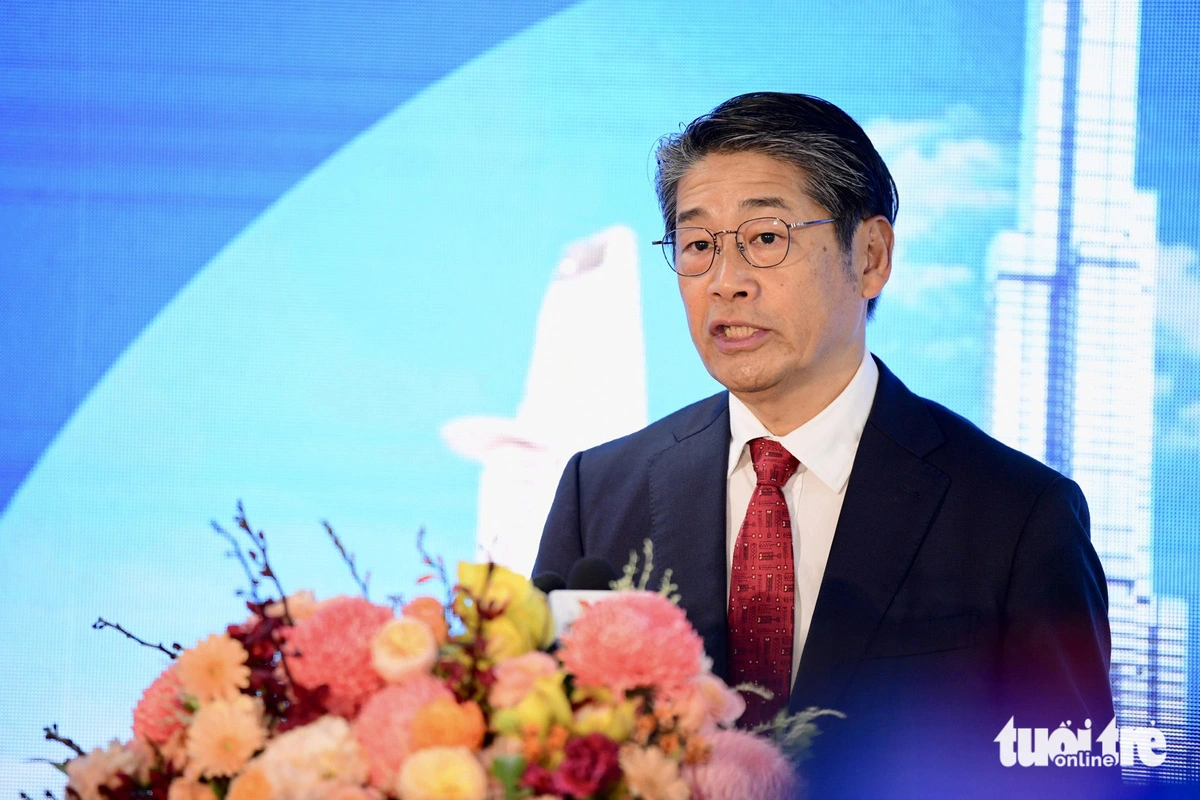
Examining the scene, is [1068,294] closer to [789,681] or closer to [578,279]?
[578,279]

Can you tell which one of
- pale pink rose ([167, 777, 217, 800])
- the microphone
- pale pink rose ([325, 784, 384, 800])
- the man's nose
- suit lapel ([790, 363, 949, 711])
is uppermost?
the man's nose

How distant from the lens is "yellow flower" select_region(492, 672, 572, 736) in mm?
868

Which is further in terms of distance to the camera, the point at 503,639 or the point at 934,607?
the point at 934,607

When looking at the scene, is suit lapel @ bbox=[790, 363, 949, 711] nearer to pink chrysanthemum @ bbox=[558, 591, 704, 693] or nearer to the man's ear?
the man's ear

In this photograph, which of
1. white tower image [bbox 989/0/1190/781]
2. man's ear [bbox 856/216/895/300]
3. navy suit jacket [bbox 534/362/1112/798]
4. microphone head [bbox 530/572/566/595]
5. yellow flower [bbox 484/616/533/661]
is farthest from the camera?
white tower image [bbox 989/0/1190/781]

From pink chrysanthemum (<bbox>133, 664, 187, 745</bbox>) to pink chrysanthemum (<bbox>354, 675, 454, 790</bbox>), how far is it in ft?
0.71

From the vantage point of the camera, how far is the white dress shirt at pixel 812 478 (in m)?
1.76

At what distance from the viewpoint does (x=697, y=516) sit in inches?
71.8

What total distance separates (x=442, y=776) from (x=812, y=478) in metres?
1.09

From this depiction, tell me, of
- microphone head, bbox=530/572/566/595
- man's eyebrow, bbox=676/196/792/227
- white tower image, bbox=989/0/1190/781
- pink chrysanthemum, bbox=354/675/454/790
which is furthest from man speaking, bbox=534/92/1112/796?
white tower image, bbox=989/0/1190/781

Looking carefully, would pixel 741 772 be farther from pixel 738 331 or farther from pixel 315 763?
pixel 738 331

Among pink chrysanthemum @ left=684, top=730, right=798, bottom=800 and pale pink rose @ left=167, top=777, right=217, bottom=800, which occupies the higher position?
pink chrysanthemum @ left=684, top=730, right=798, bottom=800

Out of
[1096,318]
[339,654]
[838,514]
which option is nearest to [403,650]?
[339,654]

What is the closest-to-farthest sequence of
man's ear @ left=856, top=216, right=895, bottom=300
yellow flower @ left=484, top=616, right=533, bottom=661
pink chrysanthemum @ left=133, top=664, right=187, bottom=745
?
yellow flower @ left=484, top=616, right=533, bottom=661 → pink chrysanthemum @ left=133, top=664, right=187, bottom=745 → man's ear @ left=856, top=216, right=895, bottom=300
